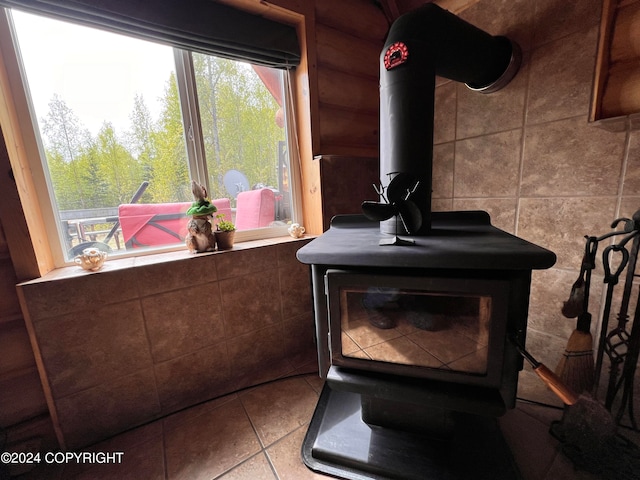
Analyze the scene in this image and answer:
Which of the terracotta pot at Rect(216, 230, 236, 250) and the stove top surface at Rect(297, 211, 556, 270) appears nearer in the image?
the stove top surface at Rect(297, 211, 556, 270)

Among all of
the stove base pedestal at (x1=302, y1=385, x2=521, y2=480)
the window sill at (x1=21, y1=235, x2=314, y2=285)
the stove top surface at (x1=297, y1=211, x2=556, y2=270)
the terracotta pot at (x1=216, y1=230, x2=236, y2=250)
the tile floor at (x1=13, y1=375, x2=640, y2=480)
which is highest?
the stove top surface at (x1=297, y1=211, x2=556, y2=270)

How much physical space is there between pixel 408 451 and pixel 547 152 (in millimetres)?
1290

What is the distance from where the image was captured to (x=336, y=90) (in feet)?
4.87

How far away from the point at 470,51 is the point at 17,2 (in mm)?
1586

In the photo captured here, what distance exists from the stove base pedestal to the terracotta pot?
2.80 feet

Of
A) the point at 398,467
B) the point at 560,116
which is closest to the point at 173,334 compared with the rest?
the point at 398,467

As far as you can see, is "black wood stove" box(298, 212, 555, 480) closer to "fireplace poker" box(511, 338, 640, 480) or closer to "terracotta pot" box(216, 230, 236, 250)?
"fireplace poker" box(511, 338, 640, 480)

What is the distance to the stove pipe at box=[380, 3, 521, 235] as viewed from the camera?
0.82 m

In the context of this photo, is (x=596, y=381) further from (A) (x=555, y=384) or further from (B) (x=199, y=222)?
(B) (x=199, y=222)

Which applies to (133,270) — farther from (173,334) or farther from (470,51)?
(470,51)

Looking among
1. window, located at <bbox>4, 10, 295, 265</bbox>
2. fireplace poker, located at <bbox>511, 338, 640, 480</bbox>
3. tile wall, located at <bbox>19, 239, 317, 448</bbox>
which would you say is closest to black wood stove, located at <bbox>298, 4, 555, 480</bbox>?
fireplace poker, located at <bbox>511, 338, 640, 480</bbox>

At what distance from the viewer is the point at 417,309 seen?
0.76m

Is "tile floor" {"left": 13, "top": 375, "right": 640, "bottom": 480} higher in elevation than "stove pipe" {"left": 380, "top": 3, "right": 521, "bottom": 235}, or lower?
lower

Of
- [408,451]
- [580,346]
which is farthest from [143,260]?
[580,346]
